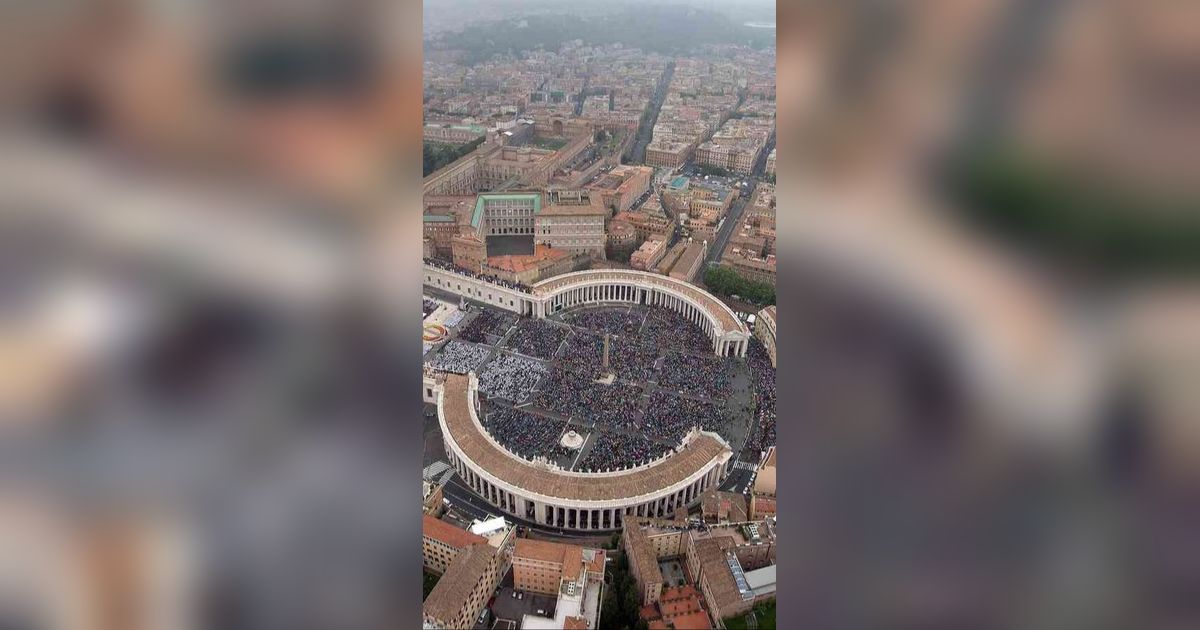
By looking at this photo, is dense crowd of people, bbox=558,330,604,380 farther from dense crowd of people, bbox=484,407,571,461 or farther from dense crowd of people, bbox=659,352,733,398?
dense crowd of people, bbox=484,407,571,461

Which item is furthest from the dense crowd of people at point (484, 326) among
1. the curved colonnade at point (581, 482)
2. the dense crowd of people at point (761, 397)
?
the dense crowd of people at point (761, 397)

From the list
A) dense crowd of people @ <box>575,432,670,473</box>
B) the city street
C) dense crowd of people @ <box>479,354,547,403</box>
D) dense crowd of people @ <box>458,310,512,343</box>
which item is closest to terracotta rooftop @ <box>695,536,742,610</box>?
dense crowd of people @ <box>575,432,670,473</box>

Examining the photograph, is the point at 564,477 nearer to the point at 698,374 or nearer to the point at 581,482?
the point at 581,482

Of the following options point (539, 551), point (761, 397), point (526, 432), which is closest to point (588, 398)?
point (526, 432)
